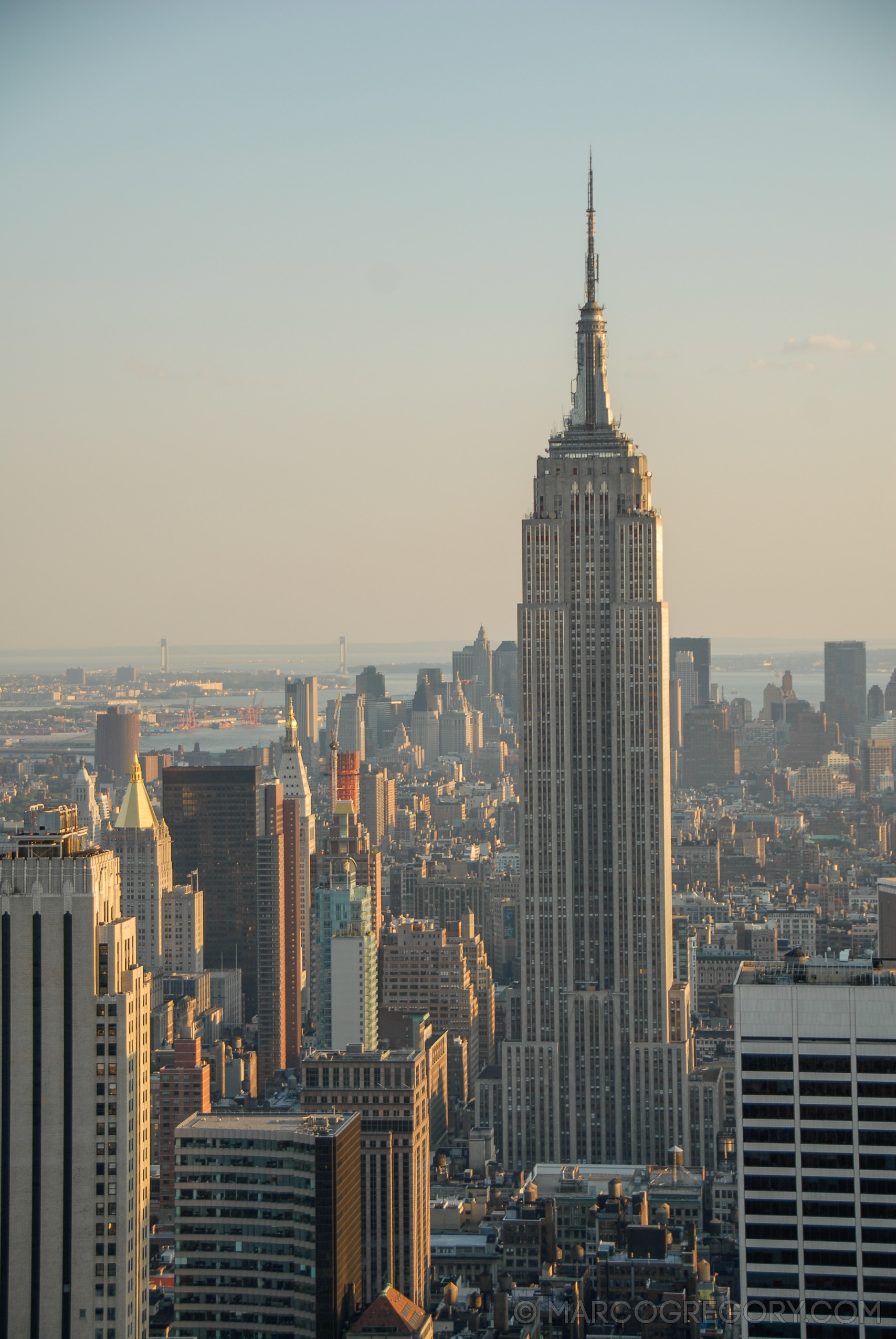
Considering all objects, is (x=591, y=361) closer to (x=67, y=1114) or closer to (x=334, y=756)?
(x=334, y=756)

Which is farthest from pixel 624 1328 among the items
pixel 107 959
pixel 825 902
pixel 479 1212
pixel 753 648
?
pixel 825 902

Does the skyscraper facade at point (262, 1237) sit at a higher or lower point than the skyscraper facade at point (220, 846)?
lower

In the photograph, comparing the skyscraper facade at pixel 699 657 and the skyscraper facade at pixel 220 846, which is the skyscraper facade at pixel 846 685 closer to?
the skyscraper facade at pixel 699 657

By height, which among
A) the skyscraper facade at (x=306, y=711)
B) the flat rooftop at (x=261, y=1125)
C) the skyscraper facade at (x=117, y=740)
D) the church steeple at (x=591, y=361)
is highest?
the church steeple at (x=591, y=361)

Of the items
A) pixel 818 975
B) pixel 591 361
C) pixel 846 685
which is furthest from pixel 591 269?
pixel 818 975

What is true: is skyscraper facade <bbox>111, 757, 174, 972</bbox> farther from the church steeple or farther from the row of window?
the row of window

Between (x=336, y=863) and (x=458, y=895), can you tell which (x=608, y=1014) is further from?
(x=458, y=895)

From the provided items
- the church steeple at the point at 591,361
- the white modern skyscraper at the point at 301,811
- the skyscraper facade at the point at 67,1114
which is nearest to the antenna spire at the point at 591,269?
the church steeple at the point at 591,361
